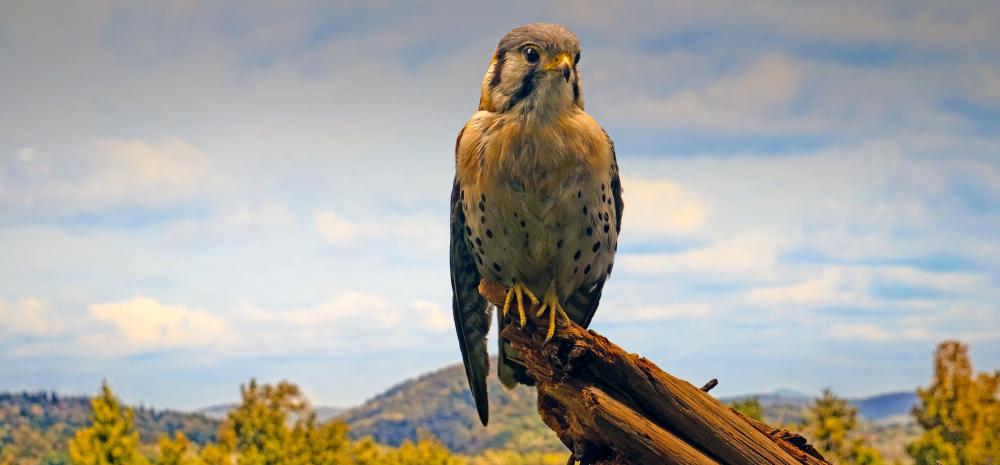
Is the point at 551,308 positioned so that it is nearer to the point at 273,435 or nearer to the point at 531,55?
the point at 531,55

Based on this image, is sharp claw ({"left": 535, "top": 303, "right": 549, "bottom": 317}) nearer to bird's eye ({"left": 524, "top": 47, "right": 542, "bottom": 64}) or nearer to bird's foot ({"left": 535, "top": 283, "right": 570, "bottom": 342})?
bird's foot ({"left": 535, "top": 283, "right": 570, "bottom": 342})

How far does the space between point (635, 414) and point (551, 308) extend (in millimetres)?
1412

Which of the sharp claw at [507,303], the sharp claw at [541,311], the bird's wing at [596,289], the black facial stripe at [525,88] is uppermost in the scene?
the black facial stripe at [525,88]

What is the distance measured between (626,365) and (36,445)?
669ft

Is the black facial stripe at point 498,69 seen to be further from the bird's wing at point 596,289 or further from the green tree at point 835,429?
the green tree at point 835,429

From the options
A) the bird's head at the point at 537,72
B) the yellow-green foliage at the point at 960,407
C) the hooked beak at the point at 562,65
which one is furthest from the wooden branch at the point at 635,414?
the yellow-green foliage at the point at 960,407

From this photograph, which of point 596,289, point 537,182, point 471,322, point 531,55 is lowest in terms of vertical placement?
point 471,322

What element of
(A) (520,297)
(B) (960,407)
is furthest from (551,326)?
(B) (960,407)

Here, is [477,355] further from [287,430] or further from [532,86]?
[287,430]

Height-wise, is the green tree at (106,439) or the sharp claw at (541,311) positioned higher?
the green tree at (106,439)

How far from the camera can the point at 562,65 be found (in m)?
8.81

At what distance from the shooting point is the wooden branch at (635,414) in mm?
8586

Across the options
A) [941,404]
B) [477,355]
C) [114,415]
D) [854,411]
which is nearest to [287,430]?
[114,415]

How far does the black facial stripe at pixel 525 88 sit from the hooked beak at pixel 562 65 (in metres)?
0.23
